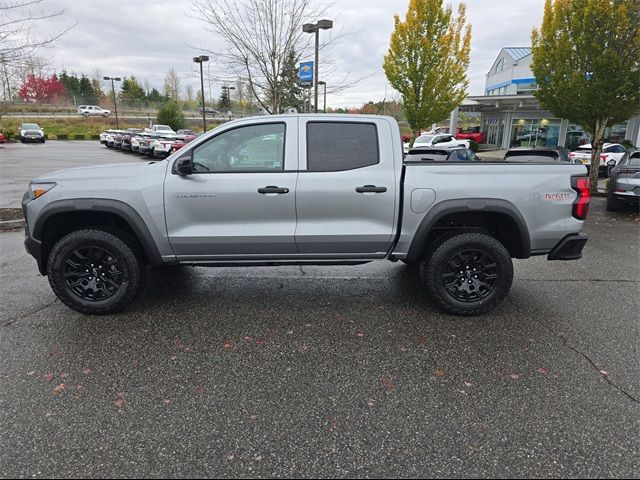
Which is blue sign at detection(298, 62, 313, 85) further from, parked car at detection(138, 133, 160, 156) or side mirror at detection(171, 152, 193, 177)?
parked car at detection(138, 133, 160, 156)

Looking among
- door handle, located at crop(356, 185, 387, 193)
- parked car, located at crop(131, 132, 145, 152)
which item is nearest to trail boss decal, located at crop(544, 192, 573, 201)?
door handle, located at crop(356, 185, 387, 193)

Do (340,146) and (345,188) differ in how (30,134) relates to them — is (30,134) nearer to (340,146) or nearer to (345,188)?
(340,146)

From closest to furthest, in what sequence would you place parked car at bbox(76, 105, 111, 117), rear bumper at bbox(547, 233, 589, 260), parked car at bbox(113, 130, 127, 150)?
1. rear bumper at bbox(547, 233, 589, 260)
2. parked car at bbox(113, 130, 127, 150)
3. parked car at bbox(76, 105, 111, 117)

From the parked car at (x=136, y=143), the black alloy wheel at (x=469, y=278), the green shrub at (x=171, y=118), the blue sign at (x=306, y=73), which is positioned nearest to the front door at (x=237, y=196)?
the black alloy wheel at (x=469, y=278)

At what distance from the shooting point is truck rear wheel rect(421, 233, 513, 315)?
4.13m

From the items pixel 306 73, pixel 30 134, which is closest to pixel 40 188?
pixel 306 73

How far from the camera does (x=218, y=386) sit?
9.96ft

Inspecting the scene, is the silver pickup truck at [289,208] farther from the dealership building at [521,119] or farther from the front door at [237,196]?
the dealership building at [521,119]

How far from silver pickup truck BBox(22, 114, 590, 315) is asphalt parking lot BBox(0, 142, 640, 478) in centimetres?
52

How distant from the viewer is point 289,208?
13.2 feet

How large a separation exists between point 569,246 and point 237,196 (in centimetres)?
324

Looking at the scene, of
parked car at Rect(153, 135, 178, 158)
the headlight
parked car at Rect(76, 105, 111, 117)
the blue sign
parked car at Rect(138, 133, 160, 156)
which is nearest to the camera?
the headlight

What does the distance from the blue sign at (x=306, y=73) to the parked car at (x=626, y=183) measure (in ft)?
28.1

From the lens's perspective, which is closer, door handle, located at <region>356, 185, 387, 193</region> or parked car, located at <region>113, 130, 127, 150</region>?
door handle, located at <region>356, 185, 387, 193</region>
